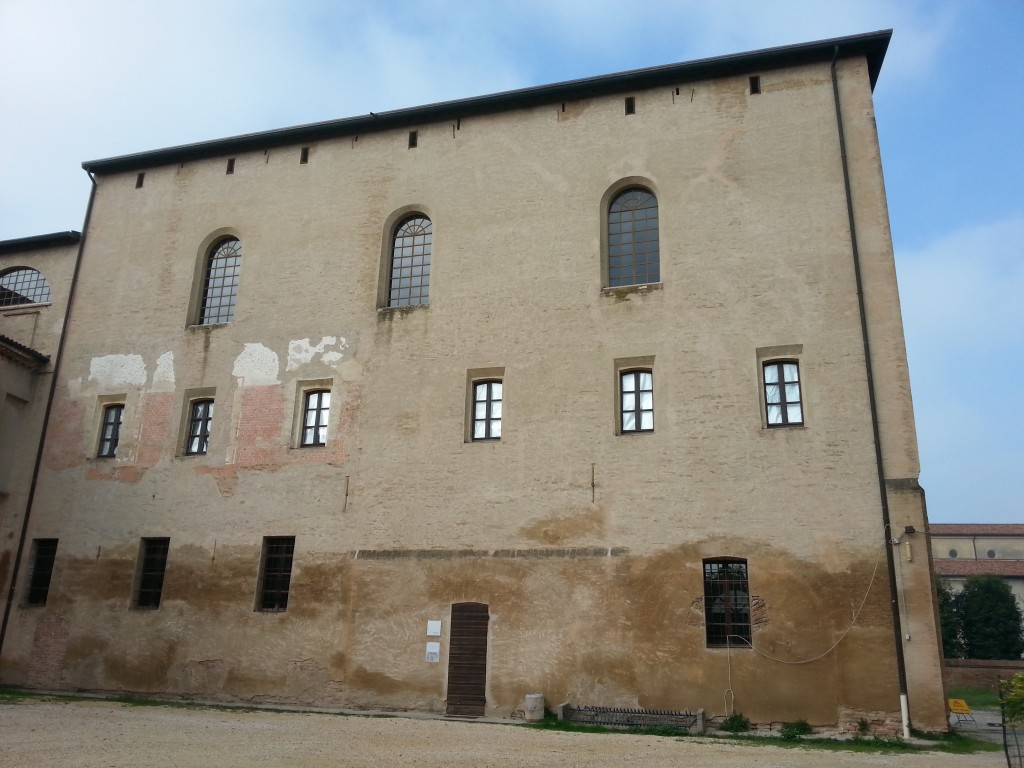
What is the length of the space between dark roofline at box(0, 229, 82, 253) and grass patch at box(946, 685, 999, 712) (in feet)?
85.0

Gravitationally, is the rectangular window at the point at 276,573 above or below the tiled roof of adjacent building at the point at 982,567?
below

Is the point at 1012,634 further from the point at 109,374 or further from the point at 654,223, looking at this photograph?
the point at 109,374

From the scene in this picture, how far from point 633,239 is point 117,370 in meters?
13.0

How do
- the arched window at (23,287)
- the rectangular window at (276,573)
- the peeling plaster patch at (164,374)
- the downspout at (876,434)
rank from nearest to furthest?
the downspout at (876,434) < the rectangular window at (276,573) < the peeling plaster patch at (164,374) < the arched window at (23,287)

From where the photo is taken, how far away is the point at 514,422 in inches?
675

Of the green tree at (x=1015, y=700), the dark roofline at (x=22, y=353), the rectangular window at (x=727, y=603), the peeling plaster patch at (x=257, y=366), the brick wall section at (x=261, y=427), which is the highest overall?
the dark roofline at (x=22, y=353)

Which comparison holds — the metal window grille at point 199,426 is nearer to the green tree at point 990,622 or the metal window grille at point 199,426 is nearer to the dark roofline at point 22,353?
the dark roofline at point 22,353

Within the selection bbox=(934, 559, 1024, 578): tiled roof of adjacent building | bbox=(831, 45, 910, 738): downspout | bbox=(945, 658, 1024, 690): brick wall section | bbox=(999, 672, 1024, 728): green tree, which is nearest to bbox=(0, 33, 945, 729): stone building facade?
bbox=(831, 45, 910, 738): downspout

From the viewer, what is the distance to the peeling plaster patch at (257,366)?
19.2 meters

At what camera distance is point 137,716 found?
14.6 meters

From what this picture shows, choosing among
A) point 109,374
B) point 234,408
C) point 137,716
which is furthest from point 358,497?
point 109,374

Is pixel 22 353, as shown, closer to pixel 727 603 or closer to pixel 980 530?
pixel 727 603

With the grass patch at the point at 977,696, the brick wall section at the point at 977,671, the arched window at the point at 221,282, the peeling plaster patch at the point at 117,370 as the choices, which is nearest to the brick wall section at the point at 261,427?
the arched window at the point at 221,282

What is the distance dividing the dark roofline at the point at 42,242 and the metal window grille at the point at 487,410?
1258 cm
